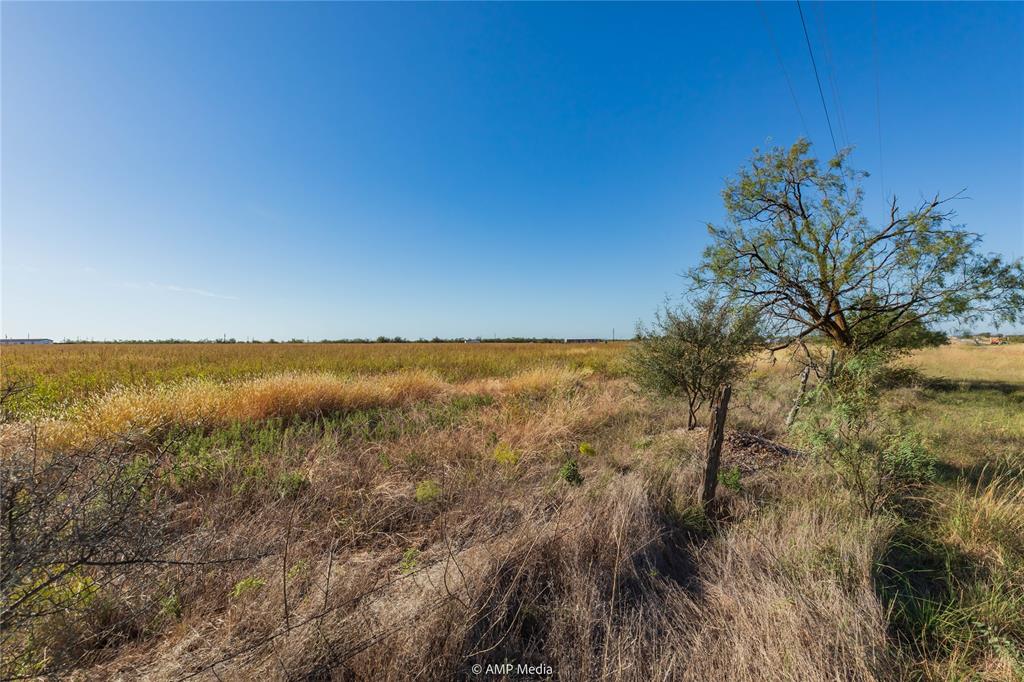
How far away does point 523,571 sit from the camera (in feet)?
8.41

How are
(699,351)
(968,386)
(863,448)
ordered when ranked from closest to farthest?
(863,448)
(699,351)
(968,386)

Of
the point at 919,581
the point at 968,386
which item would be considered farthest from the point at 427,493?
the point at 968,386

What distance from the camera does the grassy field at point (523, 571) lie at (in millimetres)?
1959

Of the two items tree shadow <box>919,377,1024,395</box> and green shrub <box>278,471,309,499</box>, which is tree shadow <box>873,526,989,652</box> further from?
tree shadow <box>919,377,1024,395</box>

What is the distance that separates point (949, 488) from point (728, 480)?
2.49 metres

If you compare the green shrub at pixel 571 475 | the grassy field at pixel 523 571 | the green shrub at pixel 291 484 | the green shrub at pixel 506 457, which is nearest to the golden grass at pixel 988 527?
the grassy field at pixel 523 571

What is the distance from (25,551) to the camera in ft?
5.00

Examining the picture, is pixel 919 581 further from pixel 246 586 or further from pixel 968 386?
pixel 968 386

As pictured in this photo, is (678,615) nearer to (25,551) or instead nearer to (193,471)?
(25,551)

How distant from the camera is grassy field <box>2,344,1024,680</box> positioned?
6.43 ft

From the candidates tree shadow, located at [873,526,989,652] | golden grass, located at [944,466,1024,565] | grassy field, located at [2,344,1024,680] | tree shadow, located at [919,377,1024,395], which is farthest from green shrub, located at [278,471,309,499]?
tree shadow, located at [919,377,1024,395]

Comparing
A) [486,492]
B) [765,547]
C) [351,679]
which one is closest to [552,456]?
[486,492]

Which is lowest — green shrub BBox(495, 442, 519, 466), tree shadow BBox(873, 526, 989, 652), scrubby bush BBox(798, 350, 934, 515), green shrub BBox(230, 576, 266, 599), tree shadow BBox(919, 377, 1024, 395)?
tree shadow BBox(873, 526, 989, 652)

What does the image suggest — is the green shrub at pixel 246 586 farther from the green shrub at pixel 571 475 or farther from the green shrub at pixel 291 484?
the green shrub at pixel 571 475
